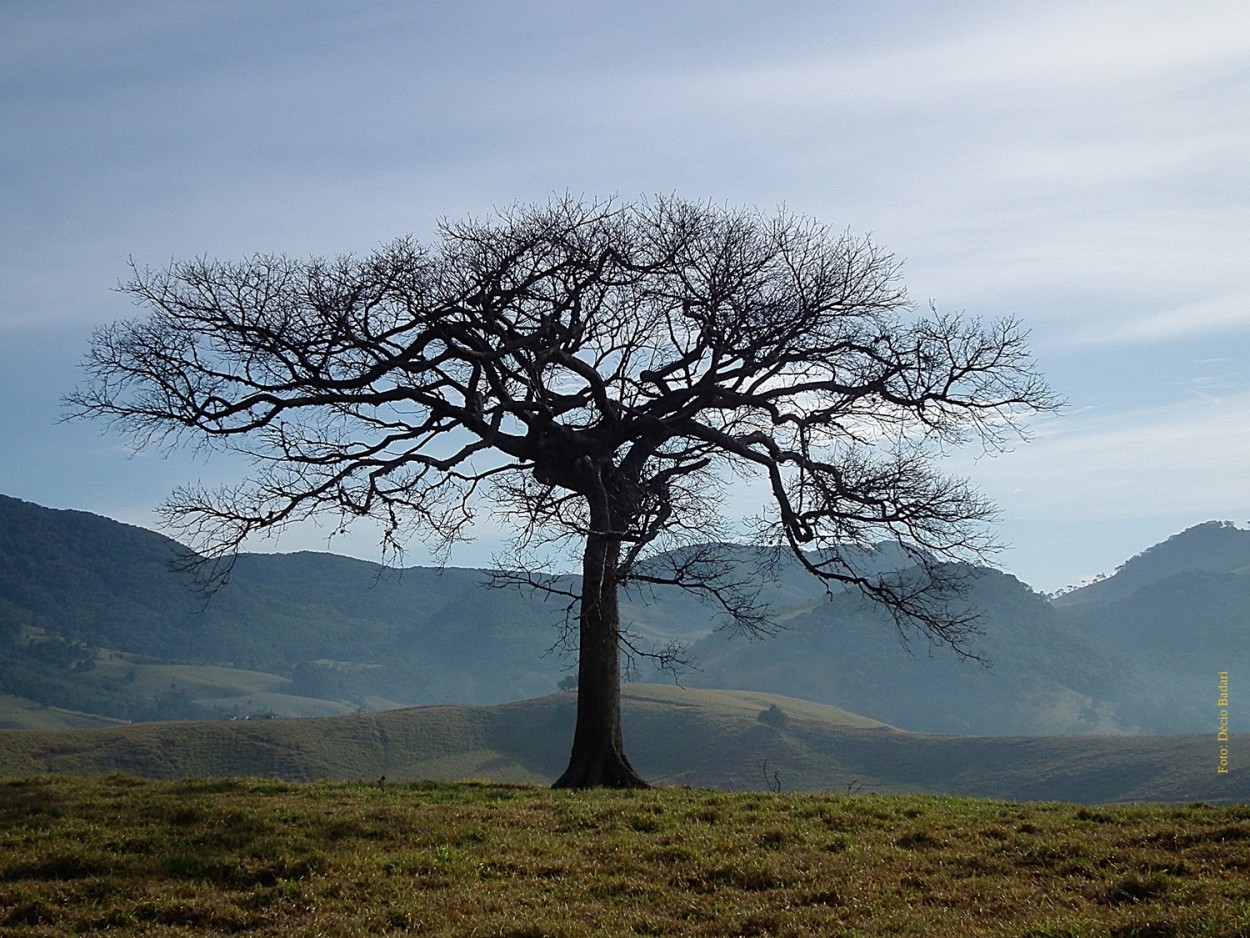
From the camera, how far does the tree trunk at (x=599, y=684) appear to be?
20.7 metres

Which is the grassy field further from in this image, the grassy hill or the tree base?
the grassy hill

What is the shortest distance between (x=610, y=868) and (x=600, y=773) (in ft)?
28.1

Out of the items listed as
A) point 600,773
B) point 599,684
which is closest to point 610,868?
point 600,773

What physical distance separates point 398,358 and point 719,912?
12.6 metres

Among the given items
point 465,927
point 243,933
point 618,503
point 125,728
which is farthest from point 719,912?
point 125,728

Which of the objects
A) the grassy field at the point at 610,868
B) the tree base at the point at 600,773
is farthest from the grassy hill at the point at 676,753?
the grassy field at the point at 610,868

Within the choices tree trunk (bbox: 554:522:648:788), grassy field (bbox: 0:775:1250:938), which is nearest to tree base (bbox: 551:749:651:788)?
tree trunk (bbox: 554:522:648:788)

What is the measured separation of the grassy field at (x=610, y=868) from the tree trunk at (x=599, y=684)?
4354 millimetres

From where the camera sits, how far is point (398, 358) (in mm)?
19969

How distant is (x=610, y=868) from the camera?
12281mm

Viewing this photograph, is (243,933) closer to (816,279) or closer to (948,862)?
(948,862)

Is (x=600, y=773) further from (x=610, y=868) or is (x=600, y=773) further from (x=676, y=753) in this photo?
(x=676, y=753)

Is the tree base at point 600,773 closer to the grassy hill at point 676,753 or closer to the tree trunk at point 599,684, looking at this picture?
the tree trunk at point 599,684

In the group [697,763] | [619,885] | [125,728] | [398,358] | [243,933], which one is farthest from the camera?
[697,763]
